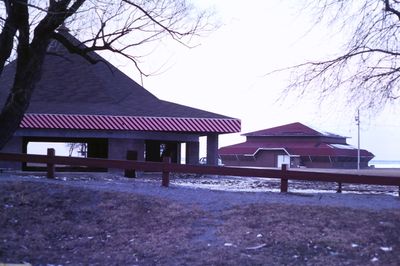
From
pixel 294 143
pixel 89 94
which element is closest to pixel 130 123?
pixel 89 94

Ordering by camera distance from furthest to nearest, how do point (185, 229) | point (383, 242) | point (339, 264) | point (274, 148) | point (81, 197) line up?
point (274, 148) → point (81, 197) → point (185, 229) → point (383, 242) → point (339, 264)

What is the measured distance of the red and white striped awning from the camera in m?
29.8

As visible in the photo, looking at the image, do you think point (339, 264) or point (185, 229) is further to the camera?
point (185, 229)

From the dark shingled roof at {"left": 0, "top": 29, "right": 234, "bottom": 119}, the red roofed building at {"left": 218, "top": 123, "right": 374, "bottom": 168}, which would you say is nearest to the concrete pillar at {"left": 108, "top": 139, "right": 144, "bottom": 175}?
the dark shingled roof at {"left": 0, "top": 29, "right": 234, "bottom": 119}

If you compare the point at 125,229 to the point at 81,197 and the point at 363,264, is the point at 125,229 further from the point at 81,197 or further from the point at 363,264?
the point at 363,264

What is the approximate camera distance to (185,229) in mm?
10852

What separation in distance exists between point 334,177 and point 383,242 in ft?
23.2

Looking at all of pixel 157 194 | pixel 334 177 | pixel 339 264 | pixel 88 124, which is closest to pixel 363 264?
pixel 339 264

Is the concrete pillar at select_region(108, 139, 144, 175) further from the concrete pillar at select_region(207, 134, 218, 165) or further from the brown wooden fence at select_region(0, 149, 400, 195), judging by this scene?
the brown wooden fence at select_region(0, 149, 400, 195)

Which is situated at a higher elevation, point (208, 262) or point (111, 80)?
point (111, 80)

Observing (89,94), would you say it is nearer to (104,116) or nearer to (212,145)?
(104,116)

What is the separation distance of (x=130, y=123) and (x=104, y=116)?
1405mm

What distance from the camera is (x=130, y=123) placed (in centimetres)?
3081

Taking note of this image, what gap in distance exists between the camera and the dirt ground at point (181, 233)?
366 inches
